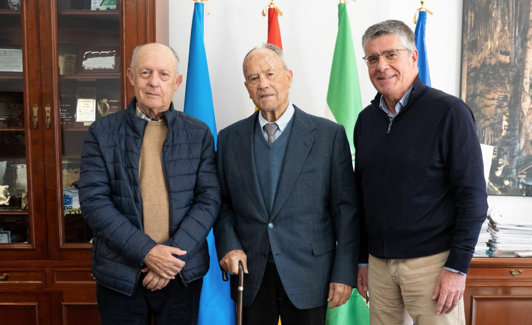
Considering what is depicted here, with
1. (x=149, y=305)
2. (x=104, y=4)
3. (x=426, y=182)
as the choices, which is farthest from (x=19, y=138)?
(x=426, y=182)

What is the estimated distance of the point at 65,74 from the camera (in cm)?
235

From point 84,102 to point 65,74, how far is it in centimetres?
18

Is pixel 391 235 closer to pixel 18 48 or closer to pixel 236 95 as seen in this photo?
pixel 236 95

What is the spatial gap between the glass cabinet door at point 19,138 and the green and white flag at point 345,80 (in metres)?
1.68

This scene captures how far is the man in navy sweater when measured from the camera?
4.32ft

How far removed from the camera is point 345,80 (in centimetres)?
247

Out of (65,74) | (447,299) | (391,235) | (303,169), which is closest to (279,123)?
(303,169)

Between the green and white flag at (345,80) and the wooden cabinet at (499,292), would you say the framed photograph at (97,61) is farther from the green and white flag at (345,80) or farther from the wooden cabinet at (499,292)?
the wooden cabinet at (499,292)

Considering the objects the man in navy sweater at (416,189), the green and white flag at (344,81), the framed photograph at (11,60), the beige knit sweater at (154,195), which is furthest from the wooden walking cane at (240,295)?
the framed photograph at (11,60)

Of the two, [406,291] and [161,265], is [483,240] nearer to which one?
[406,291]

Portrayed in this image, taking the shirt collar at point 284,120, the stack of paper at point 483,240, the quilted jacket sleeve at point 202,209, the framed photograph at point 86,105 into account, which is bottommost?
the stack of paper at point 483,240

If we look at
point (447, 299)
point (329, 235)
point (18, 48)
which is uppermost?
point (18, 48)

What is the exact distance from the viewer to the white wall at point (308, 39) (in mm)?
2695

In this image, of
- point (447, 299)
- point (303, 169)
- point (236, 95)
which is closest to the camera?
point (447, 299)
